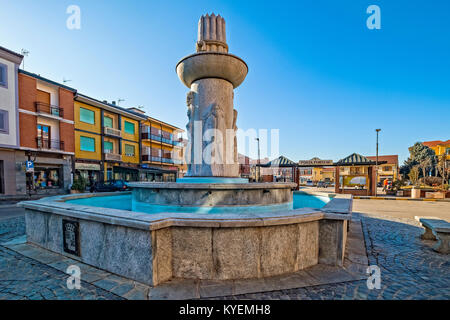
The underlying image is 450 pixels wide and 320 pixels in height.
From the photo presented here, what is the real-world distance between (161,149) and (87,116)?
12.5m

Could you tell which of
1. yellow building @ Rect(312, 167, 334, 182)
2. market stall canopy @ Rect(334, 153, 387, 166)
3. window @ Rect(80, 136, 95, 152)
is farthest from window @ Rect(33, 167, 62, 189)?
yellow building @ Rect(312, 167, 334, 182)

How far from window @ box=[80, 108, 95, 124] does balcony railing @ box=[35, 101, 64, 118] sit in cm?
256

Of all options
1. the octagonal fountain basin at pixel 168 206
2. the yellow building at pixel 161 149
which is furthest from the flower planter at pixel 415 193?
the yellow building at pixel 161 149

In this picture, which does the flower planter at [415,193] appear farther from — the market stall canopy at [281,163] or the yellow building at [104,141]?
the yellow building at [104,141]

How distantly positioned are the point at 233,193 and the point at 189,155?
9.76ft

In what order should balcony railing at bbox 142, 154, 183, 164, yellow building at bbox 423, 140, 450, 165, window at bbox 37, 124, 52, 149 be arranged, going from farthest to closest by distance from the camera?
1. yellow building at bbox 423, 140, 450, 165
2. balcony railing at bbox 142, 154, 183, 164
3. window at bbox 37, 124, 52, 149

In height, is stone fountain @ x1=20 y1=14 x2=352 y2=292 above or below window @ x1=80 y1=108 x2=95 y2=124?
below

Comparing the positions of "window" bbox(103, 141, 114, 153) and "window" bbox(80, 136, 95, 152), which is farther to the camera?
"window" bbox(103, 141, 114, 153)

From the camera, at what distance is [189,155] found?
7391 millimetres

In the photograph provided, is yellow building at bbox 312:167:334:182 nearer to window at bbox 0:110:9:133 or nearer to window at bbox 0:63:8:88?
window at bbox 0:110:9:133

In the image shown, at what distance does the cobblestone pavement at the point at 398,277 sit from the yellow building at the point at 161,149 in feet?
98.6

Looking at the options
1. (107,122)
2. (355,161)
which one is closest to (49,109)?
(107,122)

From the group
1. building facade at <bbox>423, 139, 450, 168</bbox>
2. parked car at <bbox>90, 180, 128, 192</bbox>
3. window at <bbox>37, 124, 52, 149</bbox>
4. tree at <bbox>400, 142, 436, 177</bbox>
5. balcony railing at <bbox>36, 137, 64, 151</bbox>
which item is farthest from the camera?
tree at <bbox>400, 142, 436, 177</bbox>

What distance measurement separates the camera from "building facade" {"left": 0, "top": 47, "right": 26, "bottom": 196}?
16453 millimetres
